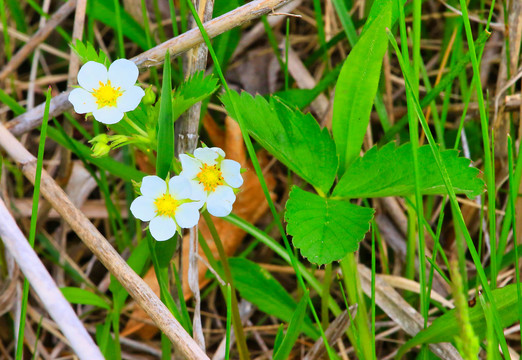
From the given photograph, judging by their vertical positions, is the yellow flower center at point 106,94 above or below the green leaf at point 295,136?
above

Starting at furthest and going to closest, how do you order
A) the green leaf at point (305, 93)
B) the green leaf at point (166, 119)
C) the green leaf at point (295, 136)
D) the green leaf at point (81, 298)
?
the green leaf at point (305, 93) → the green leaf at point (81, 298) → the green leaf at point (295, 136) → the green leaf at point (166, 119)

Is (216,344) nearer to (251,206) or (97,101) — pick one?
(251,206)

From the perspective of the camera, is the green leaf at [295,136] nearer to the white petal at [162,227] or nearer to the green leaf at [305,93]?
the white petal at [162,227]

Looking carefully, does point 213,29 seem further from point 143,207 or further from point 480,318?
point 480,318

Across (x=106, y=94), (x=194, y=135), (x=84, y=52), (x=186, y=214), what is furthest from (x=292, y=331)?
(x=84, y=52)

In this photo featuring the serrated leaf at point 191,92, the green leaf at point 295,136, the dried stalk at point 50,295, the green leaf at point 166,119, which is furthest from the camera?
the green leaf at point 295,136

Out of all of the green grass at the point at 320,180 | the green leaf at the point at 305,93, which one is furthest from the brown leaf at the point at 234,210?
the green leaf at the point at 305,93

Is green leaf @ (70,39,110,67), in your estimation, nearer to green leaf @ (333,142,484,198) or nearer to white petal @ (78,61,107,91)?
white petal @ (78,61,107,91)
